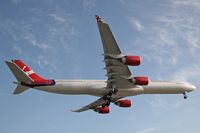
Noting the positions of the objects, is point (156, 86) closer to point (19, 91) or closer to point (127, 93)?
point (127, 93)

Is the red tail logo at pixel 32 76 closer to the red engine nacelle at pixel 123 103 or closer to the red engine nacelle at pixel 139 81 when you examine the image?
the red engine nacelle at pixel 139 81

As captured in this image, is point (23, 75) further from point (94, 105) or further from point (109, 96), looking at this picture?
point (94, 105)

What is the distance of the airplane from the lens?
49.2m

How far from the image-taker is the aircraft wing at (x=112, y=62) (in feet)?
143

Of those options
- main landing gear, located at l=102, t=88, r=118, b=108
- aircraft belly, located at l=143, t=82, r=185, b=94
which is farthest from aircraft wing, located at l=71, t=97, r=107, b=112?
aircraft belly, located at l=143, t=82, r=185, b=94

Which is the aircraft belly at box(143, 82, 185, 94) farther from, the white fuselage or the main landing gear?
the main landing gear

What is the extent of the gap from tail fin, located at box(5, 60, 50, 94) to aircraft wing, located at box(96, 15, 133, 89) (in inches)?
412

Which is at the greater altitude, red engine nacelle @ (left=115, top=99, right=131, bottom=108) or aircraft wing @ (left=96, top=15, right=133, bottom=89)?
aircraft wing @ (left=96, top=15, right=133, bottom=89)

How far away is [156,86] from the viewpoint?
195ft

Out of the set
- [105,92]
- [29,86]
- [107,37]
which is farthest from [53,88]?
[107,37]

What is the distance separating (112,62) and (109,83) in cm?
609

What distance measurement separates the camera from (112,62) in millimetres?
49781

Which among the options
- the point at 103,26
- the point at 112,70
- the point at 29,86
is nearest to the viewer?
the point at 103,26

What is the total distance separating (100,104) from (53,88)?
10759 millimetres
